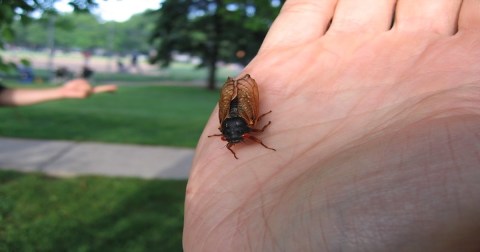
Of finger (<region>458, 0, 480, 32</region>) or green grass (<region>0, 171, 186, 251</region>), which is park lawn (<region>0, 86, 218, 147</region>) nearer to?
green grass (<region>0, 171, 186, 251</region>)

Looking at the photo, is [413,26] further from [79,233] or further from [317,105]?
[79,233]

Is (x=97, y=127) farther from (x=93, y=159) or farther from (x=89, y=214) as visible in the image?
(x=89, y=214)

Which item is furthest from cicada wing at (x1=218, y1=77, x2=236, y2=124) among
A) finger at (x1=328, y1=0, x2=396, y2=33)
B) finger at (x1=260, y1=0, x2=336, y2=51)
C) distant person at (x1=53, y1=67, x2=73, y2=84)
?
distant person at (x1=53, y1=67, x2=73, y2=84)

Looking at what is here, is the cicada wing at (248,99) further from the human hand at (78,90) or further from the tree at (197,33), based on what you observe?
the tree at (197,33)

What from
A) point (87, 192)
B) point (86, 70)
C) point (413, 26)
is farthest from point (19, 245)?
point (86, 70)

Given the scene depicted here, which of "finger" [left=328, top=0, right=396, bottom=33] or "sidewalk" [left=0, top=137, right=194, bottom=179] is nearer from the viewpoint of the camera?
"finger" [left=328, top=0, right=396, bottom=33]
